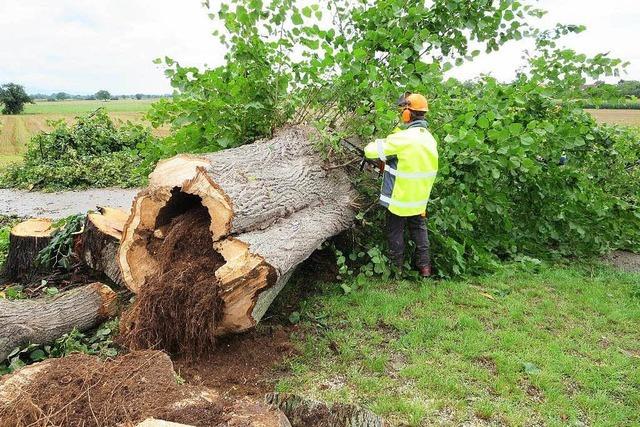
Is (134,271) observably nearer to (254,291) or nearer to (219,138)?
(254,291)

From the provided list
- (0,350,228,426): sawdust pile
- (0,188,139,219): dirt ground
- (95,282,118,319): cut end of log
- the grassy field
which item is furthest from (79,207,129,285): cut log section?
the grassy field

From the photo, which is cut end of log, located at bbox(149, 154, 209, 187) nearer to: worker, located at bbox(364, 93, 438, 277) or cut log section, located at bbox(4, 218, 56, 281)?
worker, located at bbox(364, 93, 438, 277)

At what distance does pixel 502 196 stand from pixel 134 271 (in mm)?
3776

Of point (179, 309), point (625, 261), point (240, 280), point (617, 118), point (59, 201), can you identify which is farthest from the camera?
point (617, 118)

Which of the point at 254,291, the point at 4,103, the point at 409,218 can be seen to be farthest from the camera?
the point at 4,103

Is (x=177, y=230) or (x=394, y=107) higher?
(x=394, y=107)

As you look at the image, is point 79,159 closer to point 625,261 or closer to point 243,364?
point 243,364

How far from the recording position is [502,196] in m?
5.70

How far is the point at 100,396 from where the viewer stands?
256 cm

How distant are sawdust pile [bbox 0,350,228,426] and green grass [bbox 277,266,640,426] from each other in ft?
3.22

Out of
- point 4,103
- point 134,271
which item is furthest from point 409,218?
point 4,103

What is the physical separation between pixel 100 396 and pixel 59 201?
27.2ft

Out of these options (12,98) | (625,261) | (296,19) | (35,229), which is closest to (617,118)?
(625,261)

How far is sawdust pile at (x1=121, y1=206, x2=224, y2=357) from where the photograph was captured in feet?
11.7
